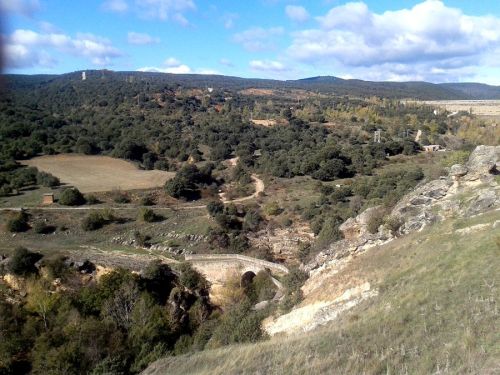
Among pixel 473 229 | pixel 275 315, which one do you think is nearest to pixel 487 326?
pixel 473 229

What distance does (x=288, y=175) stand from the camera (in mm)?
42812

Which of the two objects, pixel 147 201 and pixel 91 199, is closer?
pixel 91 199

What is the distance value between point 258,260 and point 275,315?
6.91m

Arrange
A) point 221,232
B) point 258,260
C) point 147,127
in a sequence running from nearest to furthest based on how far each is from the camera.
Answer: point 258,260
point 221,232
point 147,127

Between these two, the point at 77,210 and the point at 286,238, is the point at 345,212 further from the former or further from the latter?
the point at 77,210

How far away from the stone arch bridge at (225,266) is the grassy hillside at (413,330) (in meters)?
9.29

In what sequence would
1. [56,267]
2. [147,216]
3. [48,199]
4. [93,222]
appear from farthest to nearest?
[48,199] < [147,216] < [93,222] < [56,267]

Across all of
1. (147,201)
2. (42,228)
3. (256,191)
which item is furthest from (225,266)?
(256,191)

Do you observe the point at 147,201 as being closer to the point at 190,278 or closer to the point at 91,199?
the point at 91,199

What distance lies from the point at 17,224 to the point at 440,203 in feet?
82.4

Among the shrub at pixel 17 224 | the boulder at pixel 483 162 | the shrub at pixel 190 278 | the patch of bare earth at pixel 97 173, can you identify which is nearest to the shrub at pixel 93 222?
the shrub at pixel 17 224

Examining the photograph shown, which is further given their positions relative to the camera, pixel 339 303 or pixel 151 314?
pixel 151 314

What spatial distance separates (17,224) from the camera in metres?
28.6

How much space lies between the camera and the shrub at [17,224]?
2844cm
